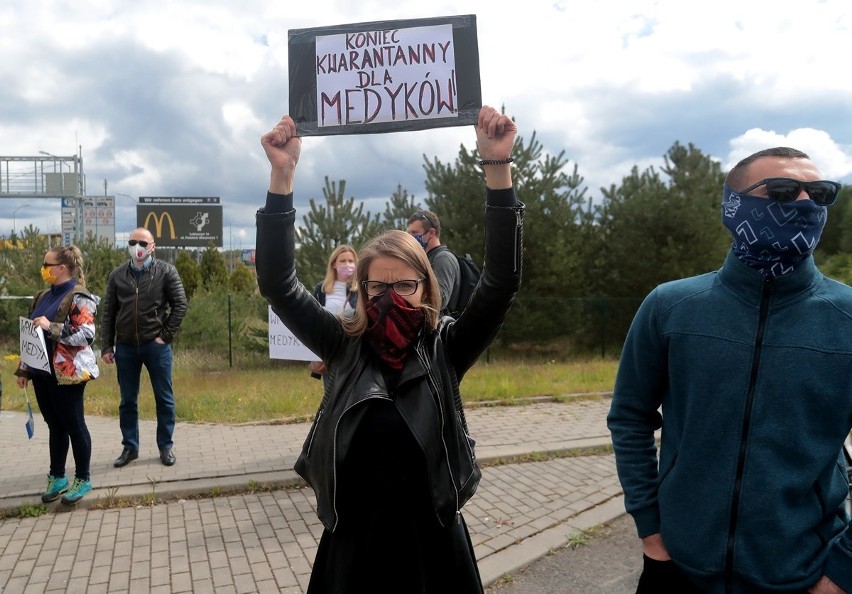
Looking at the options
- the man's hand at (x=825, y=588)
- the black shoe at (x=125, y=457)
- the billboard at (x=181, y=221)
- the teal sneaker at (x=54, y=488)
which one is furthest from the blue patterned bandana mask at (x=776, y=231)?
the billboard at (x=181, y=221)

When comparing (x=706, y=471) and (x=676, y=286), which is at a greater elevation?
(x=676, y=286)

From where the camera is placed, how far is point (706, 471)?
6.28ft

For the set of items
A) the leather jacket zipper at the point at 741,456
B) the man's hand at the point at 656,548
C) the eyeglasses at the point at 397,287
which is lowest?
the man's hand at the point at 656,548

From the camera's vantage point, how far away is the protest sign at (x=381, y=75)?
265 centimetres

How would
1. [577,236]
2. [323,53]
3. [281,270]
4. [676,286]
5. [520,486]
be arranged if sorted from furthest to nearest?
[577,236] < [520,486] < [323,53] < [281,270] < [676,286]

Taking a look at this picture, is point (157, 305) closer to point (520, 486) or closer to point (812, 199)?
point (520, 486)

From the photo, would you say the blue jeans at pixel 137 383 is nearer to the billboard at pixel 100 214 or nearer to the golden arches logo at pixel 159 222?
the golden arches logo at pixel 159 222

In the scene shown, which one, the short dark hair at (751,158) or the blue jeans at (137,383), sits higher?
the short dark hair at (751,158)

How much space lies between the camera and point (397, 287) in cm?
228

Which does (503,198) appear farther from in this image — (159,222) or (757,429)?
(159,222)

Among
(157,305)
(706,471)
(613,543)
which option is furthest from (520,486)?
(706,471)

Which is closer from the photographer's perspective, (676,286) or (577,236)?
(676,286)

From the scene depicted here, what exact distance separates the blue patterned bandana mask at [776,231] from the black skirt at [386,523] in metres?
1.16

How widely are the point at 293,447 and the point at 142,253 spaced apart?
2310mm
